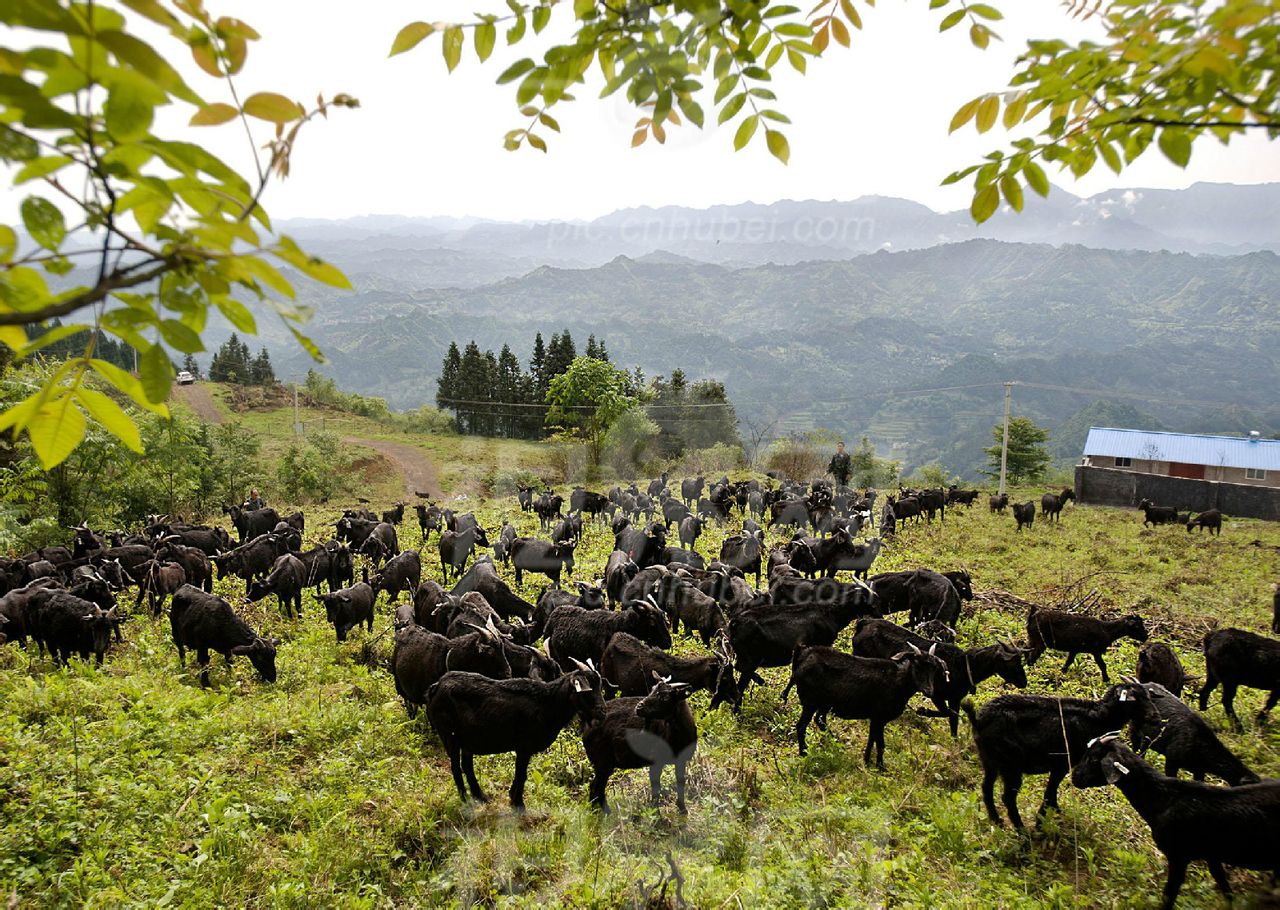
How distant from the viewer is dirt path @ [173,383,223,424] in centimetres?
5105

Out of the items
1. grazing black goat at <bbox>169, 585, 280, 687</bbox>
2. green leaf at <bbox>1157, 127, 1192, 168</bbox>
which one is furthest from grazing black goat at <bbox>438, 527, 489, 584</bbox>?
green leaf at <bbox>1157, 127, 1192, 168</bbox>

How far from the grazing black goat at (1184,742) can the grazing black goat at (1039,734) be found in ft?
0.73

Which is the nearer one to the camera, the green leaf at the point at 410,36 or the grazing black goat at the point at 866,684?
the green leaf at the point at 410,36

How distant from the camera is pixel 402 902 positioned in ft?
14.8

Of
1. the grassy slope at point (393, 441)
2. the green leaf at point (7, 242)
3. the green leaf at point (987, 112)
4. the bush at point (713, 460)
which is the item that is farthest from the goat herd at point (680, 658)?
the bush at point (713, 460)

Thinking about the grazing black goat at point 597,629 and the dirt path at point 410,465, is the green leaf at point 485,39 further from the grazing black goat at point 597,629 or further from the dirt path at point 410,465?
the dirt path at point 410,465

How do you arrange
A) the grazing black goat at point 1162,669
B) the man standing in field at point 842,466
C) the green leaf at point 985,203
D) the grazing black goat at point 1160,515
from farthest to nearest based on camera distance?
the man standing in field at point 842,466 < the grazing black goat at point 1160,515 < the grazing black goat at point 1162,669 < the green leaf at point 985,203

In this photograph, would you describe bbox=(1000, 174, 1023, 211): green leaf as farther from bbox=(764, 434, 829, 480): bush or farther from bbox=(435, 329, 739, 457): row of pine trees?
bbox=(435, 329, 739, 457): row of pine trees

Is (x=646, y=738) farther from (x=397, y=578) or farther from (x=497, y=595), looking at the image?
(x=397, y=578)

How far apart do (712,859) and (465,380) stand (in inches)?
2528

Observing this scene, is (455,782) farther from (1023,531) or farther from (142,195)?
(1023,531)

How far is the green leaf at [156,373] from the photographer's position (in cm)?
130

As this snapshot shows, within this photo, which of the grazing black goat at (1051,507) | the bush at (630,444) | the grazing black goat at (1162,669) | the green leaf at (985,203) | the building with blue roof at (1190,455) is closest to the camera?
the green leaf at (985,203)

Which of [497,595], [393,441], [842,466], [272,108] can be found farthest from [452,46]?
[393,441]
